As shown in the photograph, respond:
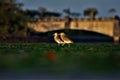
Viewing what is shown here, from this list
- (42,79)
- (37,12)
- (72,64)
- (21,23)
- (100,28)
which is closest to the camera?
(42,79)

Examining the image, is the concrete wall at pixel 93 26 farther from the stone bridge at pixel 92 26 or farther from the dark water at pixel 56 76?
the dark water at pixel 56 76

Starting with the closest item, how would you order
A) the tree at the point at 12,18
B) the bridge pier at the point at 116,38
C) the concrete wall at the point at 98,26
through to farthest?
the tree at the point at 12,18, the bridge pier at the point at 116,38, the concrete wall at the point at 98,26

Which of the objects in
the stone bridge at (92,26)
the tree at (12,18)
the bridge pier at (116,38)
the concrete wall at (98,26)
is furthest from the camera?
the concrete wall at (98,26)

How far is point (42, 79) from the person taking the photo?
11.4 meters

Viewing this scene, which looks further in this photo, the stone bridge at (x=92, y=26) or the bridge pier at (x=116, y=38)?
the stone bridge at (x=92, y=26)

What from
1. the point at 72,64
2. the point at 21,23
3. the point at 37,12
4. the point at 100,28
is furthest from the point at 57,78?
the point at 37,12

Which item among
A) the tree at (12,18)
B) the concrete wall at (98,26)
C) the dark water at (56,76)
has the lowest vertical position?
the dark water at (56,76)

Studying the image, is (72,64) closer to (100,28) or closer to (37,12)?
(100,28)

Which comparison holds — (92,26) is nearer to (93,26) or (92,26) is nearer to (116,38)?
(93,26)

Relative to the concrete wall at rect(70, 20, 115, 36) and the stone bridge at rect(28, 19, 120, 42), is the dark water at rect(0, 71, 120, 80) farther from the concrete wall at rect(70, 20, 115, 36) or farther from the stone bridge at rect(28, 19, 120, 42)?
the concrete wall at rect(70, 20, 115, 36)

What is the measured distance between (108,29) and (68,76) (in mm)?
89910

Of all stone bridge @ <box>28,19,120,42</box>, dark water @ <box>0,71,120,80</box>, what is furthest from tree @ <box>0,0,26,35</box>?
dark water @ <box>0,71,120,80</box>

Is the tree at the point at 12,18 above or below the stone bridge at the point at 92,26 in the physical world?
below

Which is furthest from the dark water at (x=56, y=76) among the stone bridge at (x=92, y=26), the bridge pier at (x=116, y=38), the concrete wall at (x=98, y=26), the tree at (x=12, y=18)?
the concrete wall at (x=98, y=26)
